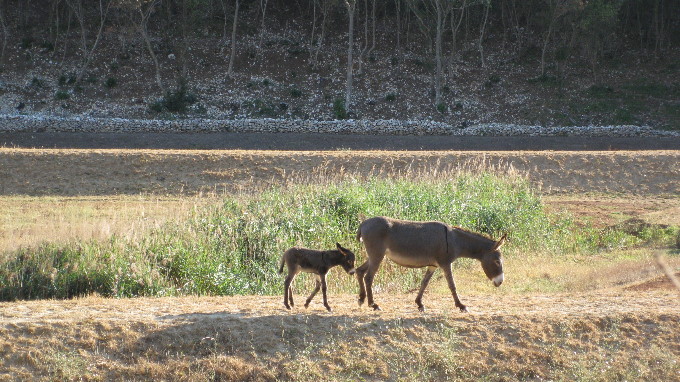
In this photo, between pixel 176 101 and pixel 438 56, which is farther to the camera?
pixel 438 56

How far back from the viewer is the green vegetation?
1437 centimetres

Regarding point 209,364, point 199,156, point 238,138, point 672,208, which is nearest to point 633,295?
point 209,364

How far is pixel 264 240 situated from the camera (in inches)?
661

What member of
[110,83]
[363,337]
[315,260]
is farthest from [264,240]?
[110,83]

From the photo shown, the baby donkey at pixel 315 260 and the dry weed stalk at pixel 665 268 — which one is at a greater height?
the dry weed stalk at pixel 665 268

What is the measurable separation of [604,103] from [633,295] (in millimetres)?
48166

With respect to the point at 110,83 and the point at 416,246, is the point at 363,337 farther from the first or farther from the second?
the point at 110,83

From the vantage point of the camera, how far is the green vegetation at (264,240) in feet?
47.1

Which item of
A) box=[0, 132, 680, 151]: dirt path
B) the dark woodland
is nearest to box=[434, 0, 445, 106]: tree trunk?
the dark woodland

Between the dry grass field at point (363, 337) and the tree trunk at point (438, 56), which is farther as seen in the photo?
the tree trunk at point (438, 56)

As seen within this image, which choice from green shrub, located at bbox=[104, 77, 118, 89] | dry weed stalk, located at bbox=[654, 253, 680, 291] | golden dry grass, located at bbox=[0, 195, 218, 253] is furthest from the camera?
green shrub, located at bbox=[104, 77, 118, 89]

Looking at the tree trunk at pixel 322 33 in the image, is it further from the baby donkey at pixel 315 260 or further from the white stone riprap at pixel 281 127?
the baby donkey at pixel 315 260

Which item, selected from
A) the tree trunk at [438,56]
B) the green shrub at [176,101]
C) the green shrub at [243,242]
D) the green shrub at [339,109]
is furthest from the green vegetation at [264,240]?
the green shrub at [176,101]

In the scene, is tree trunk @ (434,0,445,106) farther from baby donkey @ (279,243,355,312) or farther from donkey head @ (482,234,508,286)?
baby donkey @ (279,243,355,312)
